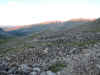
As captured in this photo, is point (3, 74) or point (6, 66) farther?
point (6, 66)

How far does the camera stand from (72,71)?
6.96 meters

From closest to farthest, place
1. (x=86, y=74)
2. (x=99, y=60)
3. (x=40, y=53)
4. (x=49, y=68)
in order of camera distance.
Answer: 1. (x=86, y=74)
2. (x=49, y=68)
3. (x=99, y=60)
4. (x=40, y=53)

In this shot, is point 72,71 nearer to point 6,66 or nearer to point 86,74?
point 86,74

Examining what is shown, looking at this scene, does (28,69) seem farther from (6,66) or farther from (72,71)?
(72,71)

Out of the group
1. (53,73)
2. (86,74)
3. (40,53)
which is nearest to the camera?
(86,74)

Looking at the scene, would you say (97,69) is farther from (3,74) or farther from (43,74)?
(3,74)

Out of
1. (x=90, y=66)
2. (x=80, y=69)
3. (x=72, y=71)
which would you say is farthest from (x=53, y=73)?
(x=90, y=66)

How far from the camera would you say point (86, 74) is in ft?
21.3

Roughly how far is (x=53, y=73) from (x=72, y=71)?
3.80ft

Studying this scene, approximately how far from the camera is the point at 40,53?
12.4 meters

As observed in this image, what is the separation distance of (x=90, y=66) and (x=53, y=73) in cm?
241

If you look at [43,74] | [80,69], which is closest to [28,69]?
[43,74]

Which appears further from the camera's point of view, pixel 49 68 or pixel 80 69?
pixel 49 68

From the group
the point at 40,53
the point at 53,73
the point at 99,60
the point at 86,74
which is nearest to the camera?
the point at 86,74
